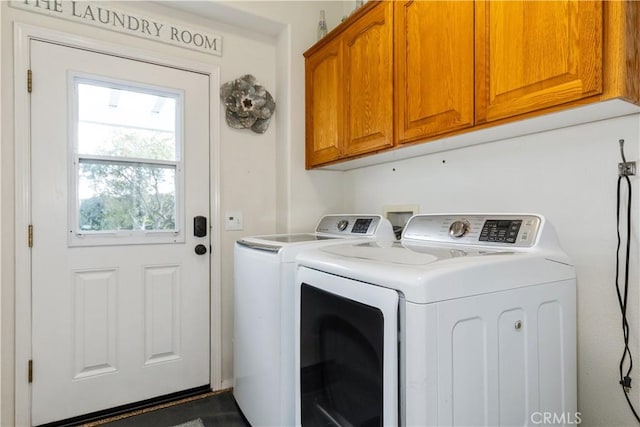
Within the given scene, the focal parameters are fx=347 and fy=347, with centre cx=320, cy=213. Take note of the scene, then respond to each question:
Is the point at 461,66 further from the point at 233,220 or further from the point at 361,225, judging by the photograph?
the point at 233,220

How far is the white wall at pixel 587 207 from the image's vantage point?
1.19 metres

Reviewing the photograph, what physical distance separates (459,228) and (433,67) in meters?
0.66

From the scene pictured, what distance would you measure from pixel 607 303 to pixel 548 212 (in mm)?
371

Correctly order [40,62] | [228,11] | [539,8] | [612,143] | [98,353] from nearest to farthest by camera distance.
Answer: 1. [539,8]
2. [612,143]
3. [40,62]
4. [98,353]
5. [228,11]

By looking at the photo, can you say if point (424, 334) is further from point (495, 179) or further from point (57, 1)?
point (57, 1)

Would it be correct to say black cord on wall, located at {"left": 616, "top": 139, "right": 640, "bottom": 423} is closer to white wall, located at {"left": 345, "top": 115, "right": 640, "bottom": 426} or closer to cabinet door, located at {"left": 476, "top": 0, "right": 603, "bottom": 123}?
white wall, located at {"left": 345, "top": 115, "right": 640, "bottom": 426}

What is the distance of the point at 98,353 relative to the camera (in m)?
1.86

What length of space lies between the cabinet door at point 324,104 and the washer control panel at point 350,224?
Result: 0.36m

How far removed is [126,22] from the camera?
193 cm

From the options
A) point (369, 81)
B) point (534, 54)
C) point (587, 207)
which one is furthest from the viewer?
point (369, 81)

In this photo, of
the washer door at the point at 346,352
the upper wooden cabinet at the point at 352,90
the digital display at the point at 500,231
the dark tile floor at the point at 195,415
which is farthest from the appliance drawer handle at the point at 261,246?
the dark tile floor at the point at 195,415

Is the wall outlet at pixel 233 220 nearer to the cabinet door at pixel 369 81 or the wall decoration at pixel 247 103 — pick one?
the wall decoration at pixel 247 103

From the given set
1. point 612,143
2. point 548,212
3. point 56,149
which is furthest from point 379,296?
point 56,149

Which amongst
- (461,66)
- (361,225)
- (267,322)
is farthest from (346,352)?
(461,66)
